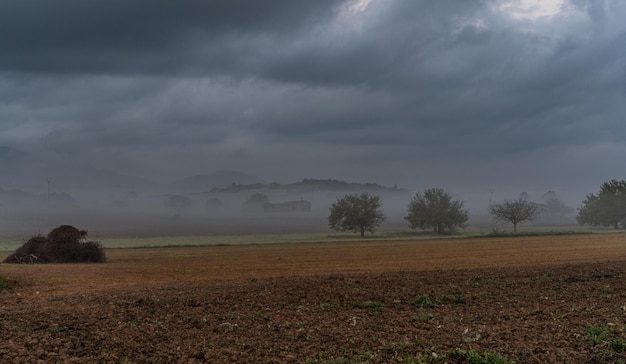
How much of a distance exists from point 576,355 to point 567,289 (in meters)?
10.0

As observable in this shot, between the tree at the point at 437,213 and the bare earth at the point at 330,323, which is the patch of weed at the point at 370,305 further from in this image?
the tree at the point at 437,213

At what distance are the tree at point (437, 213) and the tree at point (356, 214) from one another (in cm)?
1109

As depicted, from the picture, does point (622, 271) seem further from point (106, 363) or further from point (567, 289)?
point (106, 363)

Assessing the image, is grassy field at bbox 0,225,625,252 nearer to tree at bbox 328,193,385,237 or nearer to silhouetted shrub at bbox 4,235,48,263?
tree at bbox 328,193,385,237

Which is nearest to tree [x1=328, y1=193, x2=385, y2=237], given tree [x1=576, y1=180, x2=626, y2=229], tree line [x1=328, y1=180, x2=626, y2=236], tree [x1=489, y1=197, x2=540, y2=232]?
tree line [x1=328, y1=180, x2=626, y2=236]

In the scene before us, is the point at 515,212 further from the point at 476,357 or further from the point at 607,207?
the point at 476,357

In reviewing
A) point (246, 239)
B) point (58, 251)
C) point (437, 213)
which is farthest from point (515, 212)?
point (58, 251)

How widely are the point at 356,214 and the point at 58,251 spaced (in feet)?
255

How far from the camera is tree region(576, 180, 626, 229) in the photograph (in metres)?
136

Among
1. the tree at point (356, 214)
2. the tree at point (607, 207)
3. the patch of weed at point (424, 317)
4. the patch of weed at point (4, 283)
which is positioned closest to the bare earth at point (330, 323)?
the patch of weed at point (424, 317)

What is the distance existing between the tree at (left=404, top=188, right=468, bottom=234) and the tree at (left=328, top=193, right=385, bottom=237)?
1109 centimetres

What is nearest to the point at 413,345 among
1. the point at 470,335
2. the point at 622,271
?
the point at 470,335

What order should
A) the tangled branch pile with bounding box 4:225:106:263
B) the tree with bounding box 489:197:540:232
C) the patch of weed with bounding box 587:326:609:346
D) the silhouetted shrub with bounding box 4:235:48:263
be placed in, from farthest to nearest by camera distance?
the tree with bounding box 489:197:540:232, the tangled branch pile with bounding box 4:225:106:263, the silhouetted shrub with bounding box 4:235:48:263, the patch of weed with bounding box 587:326:609:346

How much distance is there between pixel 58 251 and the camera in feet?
160
